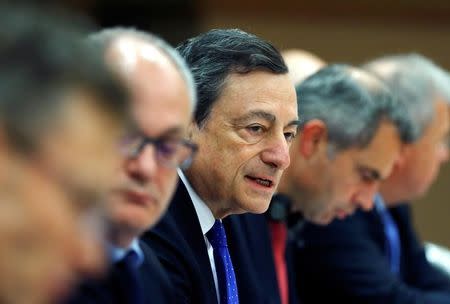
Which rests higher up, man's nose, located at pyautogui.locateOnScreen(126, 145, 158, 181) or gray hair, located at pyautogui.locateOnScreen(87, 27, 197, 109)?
→ gray hair, located at pyautogui.locateOnScreen(87, 27, 197, 109)

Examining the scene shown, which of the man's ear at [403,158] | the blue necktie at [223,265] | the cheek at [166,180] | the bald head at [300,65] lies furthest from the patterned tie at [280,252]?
the cheek at [166,180]

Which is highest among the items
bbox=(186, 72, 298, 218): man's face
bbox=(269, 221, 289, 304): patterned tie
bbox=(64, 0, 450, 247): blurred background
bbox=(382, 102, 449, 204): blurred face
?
bbox=(186, 72, 298, 218): man's face

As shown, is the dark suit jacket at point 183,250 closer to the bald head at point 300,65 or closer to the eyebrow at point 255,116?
the eyebrow at point 255,116

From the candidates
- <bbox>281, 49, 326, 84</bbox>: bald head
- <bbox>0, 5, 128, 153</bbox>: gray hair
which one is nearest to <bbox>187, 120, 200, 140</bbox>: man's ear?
<bbox>0, 5, 128, 153</bbox>: gray hair

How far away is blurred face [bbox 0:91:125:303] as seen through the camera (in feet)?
2.94

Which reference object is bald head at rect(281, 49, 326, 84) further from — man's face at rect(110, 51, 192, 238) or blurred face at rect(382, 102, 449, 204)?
man's face at rect(110, 51, 192, 238)

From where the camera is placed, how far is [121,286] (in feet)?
5.40

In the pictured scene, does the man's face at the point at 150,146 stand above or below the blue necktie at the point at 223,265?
above

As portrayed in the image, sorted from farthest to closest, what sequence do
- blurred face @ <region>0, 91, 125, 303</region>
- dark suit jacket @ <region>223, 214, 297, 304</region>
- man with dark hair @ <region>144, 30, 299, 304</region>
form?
dark suit jacket @ <region>223, 214, 297, 304</region> < man with dark hair @ <region>144, 30, 299, 304</region> < blurred face @ <region>0, 91, 125, 303</region>

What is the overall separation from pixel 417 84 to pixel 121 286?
2152mm

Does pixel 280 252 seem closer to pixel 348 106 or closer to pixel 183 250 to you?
pixel 348 106

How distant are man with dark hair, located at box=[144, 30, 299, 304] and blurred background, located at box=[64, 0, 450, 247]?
3538 millimetres

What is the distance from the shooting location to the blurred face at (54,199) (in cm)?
90

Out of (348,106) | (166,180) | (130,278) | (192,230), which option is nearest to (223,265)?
(192,230)
